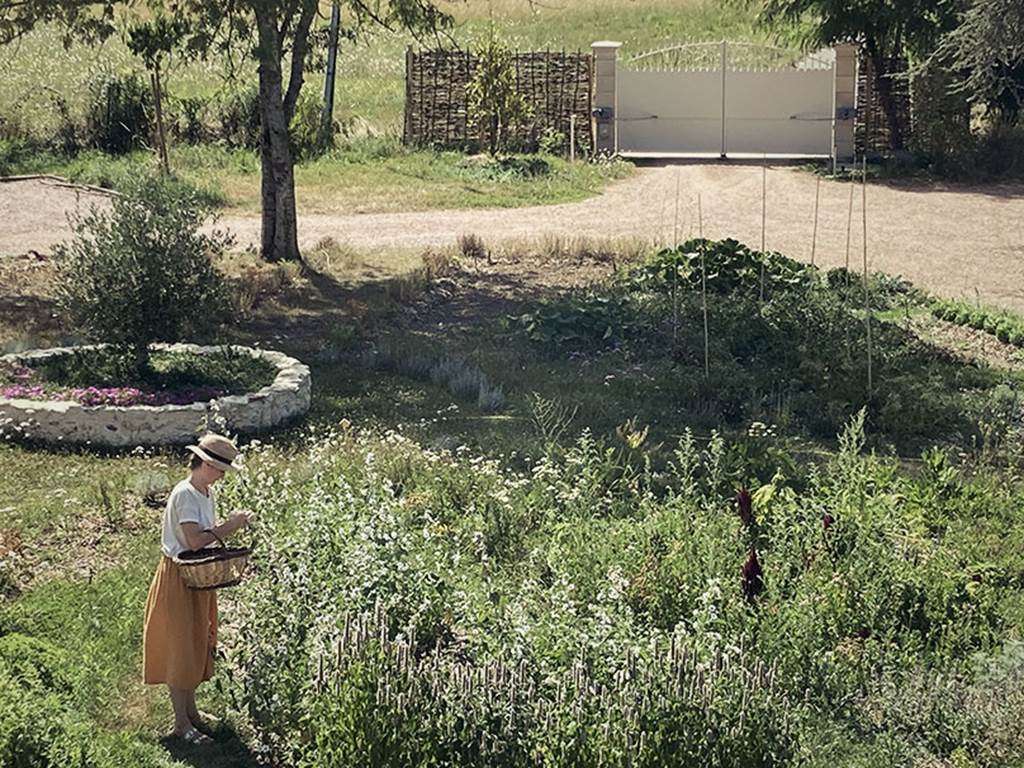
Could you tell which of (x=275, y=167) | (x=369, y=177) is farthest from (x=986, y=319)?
(x=369, y=177)

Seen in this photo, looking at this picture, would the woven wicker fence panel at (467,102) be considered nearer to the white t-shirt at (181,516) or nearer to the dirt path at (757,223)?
the dirt path at (757,223)

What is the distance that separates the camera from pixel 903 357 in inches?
506

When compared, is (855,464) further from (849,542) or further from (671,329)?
(671,329)

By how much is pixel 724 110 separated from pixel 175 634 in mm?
25281

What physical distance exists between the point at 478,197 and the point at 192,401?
13.3m

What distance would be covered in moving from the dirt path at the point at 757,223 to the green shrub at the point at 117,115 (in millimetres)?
3821

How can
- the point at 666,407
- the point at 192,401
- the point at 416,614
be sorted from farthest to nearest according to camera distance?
the point at 666,407
the point at 192,401
the point at 416,614

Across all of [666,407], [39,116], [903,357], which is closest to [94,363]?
[666,407]

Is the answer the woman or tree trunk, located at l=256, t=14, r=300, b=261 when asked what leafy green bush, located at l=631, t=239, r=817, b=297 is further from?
the woman

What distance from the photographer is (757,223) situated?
840 inches

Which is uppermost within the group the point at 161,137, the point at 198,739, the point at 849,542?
the point at 161,137

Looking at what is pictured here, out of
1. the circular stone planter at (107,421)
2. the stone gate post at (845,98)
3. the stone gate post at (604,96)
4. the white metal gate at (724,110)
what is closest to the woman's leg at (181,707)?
the circular stone planter at (107,421)

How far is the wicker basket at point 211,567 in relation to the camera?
6223 mm

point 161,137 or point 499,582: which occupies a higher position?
point 161,137
